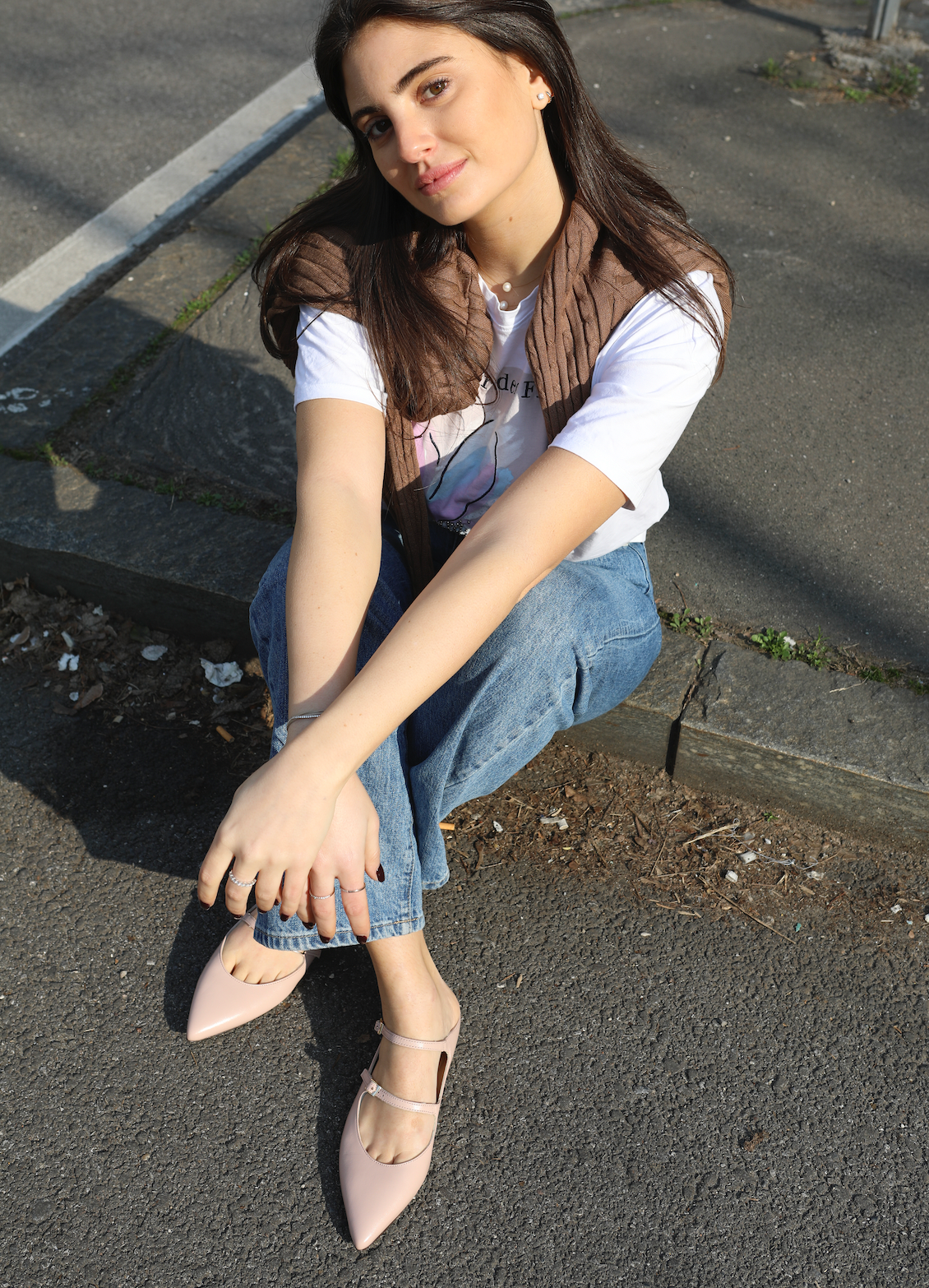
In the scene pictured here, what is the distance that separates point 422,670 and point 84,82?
4.91 metres

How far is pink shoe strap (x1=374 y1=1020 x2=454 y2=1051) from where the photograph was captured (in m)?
1.95

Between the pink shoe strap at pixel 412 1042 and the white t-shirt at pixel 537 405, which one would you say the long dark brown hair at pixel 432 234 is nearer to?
the white t-shirt at pixel 537 405

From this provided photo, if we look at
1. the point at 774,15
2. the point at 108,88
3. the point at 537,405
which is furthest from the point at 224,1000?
A: the point at 774,15

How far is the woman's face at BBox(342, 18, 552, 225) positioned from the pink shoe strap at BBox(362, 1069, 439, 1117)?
1.53 meters

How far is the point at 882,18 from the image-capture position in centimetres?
527

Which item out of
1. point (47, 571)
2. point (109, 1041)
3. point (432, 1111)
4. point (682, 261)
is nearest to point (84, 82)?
point (47, 571)

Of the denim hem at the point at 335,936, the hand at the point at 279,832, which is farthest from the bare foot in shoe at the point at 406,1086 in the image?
the hand at the point at 279,832

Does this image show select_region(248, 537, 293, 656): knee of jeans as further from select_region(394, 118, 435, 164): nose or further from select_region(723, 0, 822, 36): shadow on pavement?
select_region(723, 0, 822, 36): shadow on pavement

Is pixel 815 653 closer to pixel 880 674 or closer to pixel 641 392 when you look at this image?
pixel 880 674

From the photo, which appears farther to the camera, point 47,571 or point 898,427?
point 898,427

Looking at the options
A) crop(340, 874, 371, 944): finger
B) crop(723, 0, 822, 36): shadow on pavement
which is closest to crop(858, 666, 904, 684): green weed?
crop(340, 874, 371, 944): finger

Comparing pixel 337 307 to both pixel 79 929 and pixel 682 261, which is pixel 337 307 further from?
pixel 79 929

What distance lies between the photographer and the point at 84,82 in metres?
5.33

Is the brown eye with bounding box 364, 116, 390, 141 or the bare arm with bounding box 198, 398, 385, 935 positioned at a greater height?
the brown eye with bounding box 364, 116, 390, 141
